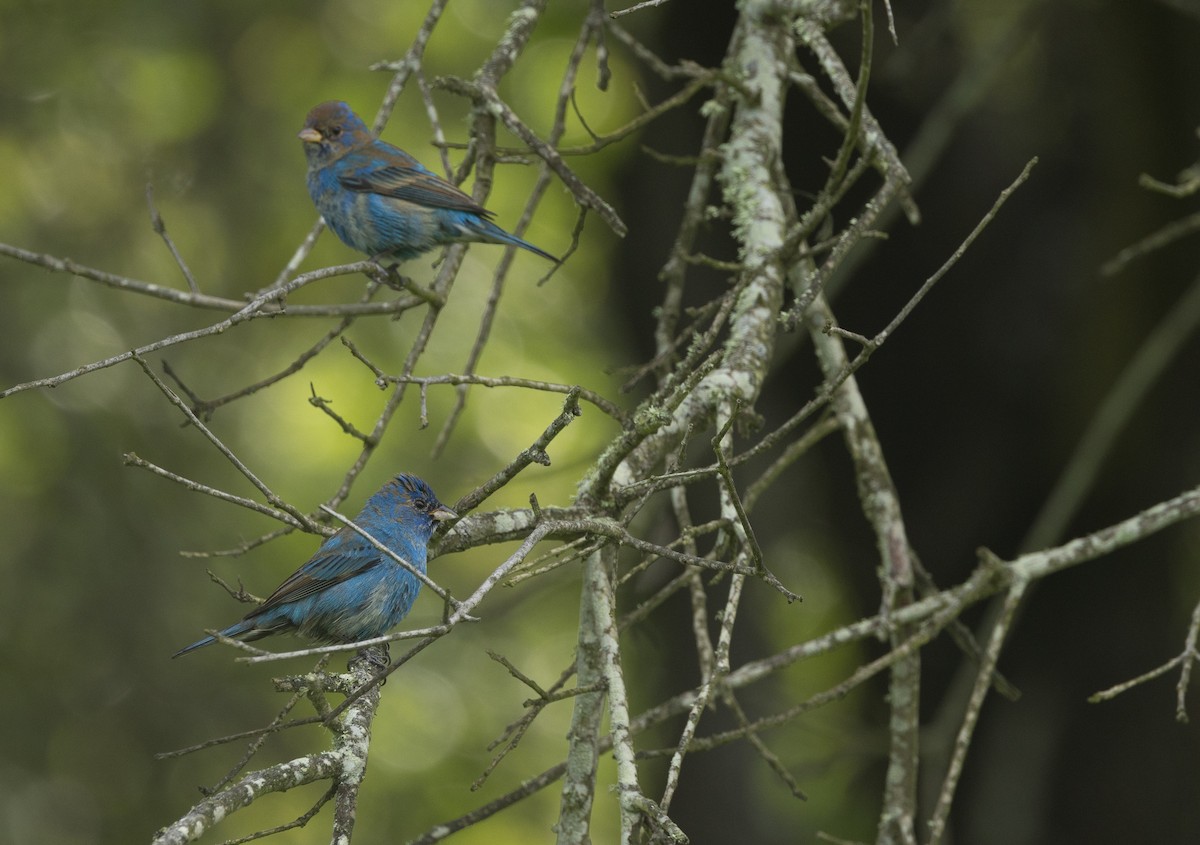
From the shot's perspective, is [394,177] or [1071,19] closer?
[394,177]

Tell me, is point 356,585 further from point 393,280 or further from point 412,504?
point 393,280

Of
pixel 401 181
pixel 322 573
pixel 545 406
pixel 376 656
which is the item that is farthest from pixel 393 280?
pixel 545 406

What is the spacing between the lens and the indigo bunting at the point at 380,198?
15.6 ft

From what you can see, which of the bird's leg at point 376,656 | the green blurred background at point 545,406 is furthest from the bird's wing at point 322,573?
the green blurred background at point 545,406

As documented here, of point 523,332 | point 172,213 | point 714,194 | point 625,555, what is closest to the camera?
point 625,555

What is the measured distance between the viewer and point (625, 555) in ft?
19.2

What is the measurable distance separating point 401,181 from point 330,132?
2.50ft

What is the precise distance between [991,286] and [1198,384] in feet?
3.82

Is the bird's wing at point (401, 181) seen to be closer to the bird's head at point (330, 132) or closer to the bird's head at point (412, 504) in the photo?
the bird's head at point (330, 132)

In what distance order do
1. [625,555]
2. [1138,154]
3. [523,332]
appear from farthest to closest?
[523,332] → [1138,154] → [625,555]

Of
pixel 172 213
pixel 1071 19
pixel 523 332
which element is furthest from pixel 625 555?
pixel 523 332

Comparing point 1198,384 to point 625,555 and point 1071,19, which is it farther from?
point 625,555

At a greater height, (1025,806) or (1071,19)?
(1071,19)

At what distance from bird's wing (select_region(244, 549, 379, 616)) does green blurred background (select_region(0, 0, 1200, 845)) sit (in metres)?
0.77
